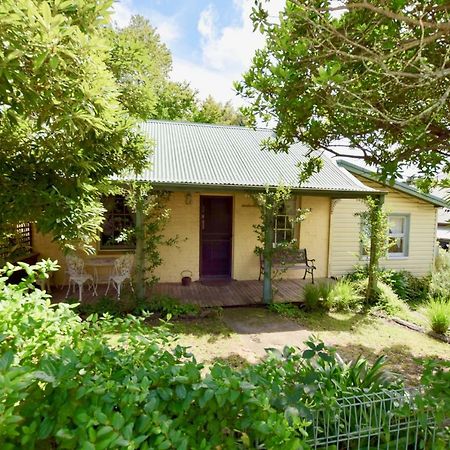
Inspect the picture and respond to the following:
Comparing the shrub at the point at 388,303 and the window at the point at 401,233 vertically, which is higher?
the window at the point at 401,233

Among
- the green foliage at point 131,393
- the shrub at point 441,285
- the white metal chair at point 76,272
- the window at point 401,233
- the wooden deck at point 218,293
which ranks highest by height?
the window at point 401,233

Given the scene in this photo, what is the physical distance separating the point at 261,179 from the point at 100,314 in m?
4.99

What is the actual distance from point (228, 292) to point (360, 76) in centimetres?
622

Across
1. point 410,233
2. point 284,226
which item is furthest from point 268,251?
point 410,233

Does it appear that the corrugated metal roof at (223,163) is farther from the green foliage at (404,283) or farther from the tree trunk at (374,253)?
the green foliage at (404,283)

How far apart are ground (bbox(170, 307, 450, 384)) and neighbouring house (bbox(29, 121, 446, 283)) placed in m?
2.64

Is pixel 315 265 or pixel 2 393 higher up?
pixel 2 393

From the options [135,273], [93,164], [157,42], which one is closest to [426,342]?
[135,273]

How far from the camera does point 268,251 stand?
7191mm

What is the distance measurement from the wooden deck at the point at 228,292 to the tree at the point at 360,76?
4.53 m

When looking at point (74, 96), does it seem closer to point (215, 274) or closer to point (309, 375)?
point (309, 375)

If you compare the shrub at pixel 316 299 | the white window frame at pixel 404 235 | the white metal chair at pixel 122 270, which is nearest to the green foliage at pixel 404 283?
the white window frame at pixel 404 235

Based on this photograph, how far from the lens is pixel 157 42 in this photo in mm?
26109

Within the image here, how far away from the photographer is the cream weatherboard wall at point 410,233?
10180 mm
